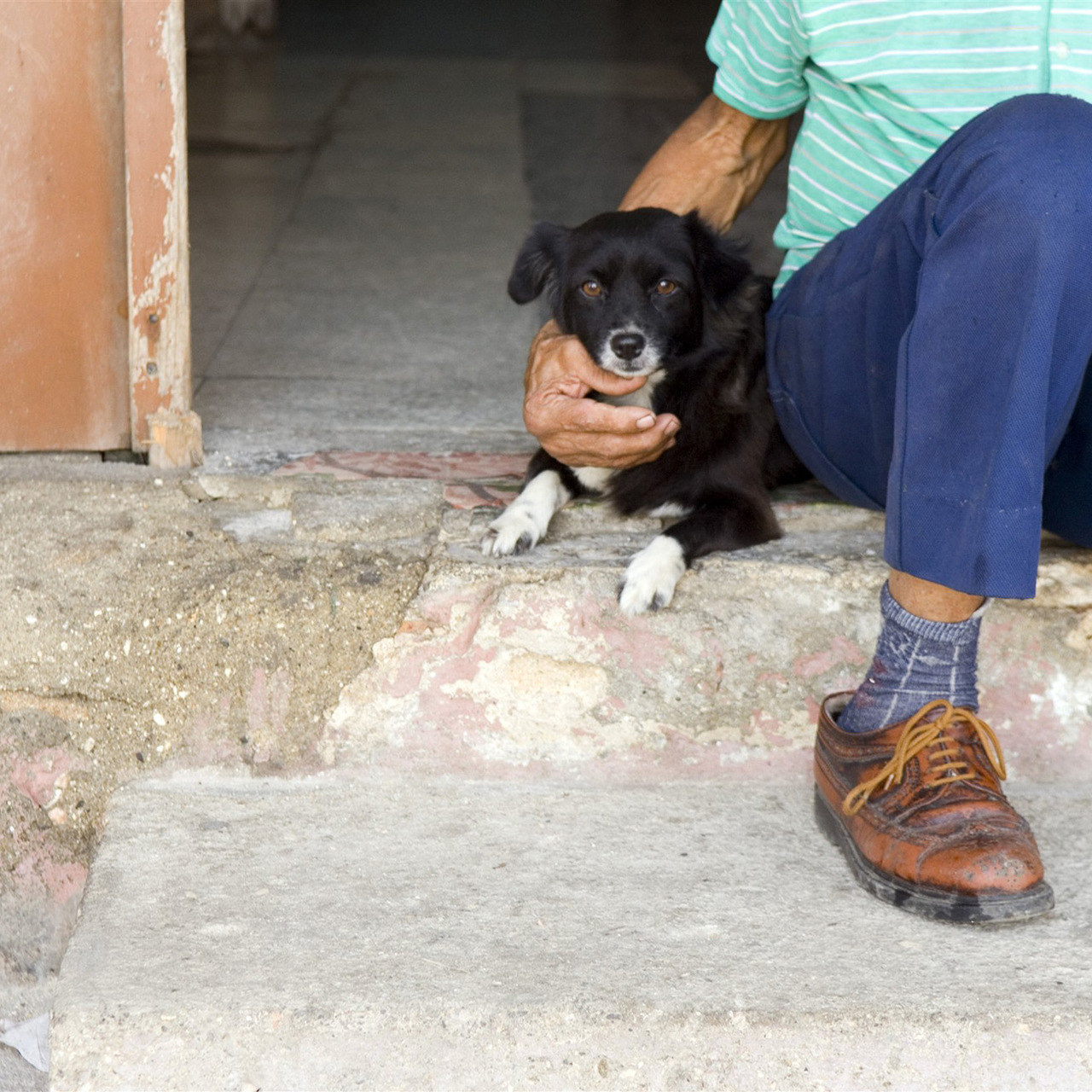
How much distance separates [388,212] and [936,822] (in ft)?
12.1

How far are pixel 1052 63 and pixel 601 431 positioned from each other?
0.85 metres

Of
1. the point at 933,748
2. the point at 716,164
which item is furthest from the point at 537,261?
the point at 933,748

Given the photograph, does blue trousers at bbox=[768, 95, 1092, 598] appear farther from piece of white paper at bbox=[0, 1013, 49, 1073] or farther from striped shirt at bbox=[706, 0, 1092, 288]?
piece of white paper at bbox=[0, 1013, 49, 1073]

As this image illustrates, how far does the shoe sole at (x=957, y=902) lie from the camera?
5.33ft

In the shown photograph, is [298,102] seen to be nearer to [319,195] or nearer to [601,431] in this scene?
[319,195]

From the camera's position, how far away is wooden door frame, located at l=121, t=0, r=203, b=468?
2.15 meters

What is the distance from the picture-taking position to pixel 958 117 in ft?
6.66

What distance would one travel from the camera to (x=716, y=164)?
2367mm

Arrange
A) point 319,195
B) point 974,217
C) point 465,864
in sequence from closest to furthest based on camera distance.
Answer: point 974,217 → point 465,864 → point 319,195

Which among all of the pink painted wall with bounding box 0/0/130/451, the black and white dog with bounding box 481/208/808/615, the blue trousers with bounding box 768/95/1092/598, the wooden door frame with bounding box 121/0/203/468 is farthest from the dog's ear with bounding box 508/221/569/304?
the blue trousers with bounding box 768/95/1092/598

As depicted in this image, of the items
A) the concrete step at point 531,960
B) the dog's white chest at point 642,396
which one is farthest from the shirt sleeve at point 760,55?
the concrete step at point 531,960

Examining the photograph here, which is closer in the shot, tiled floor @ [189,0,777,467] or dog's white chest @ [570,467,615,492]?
dog's white chest @ [570,467,615,492]

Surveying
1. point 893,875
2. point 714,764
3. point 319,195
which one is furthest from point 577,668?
point 319,195

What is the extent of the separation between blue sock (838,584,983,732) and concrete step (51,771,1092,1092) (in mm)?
247
